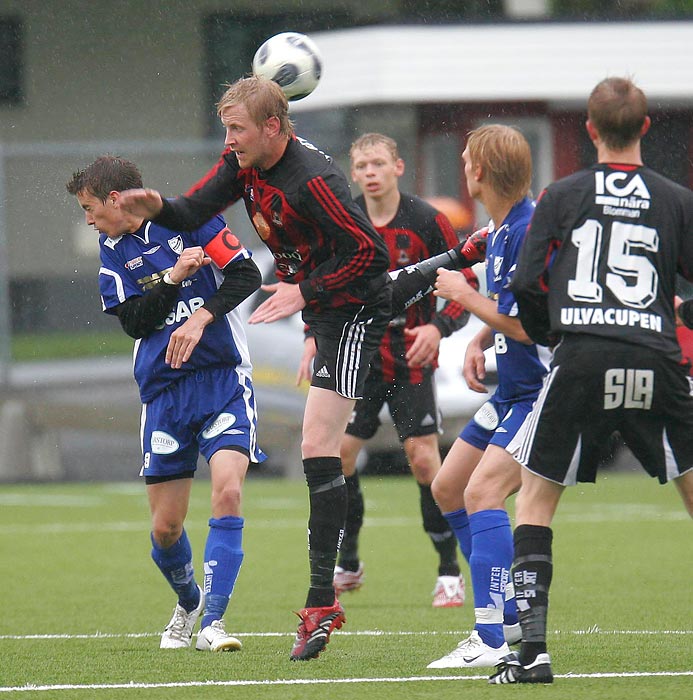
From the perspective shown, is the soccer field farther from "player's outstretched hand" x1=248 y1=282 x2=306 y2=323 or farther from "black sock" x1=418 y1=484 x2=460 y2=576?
"player's outstretched hand" x1=248 y1=282 x2=306 y2=323

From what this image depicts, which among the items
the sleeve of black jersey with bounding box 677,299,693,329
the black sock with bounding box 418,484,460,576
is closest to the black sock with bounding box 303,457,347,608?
the sleeve of black jersey with bounding box 677,299,693,329

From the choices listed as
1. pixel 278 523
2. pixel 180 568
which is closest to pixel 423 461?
pixel 180 568

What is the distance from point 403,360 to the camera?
8.42 metres

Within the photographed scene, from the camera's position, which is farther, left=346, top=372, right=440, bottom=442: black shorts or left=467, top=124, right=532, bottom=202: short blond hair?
left=346, top=372, right=440, bottom=442: black shorts

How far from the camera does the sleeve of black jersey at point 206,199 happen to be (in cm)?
613

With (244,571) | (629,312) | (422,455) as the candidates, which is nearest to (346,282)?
(629,312)

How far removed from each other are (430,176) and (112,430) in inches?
256

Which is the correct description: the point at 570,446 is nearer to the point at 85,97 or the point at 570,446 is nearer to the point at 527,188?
the point at 527,188

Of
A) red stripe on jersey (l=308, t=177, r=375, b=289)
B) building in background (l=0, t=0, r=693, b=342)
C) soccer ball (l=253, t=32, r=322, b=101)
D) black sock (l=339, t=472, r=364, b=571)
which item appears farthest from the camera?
building in background (l=0, t=0, r=693, b=342)

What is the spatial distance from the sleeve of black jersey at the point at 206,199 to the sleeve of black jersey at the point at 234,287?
291 millimetres

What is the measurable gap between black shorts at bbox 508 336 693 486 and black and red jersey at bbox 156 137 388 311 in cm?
113

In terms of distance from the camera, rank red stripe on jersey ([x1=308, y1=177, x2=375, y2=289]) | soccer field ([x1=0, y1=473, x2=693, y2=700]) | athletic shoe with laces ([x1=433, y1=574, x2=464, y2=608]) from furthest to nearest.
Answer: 1. athletic shoe with laces ([x1=433, y1=574, x2=464, y2=608])
2. red stripe on jersey ([x1=308, y1=177, x2=375, y2=289])
3. soccer field ([x1=0, y1=473, x2=693, y2=700])

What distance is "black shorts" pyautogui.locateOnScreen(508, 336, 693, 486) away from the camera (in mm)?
4941

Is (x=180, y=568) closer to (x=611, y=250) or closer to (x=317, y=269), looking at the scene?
(x=317, y=269)
